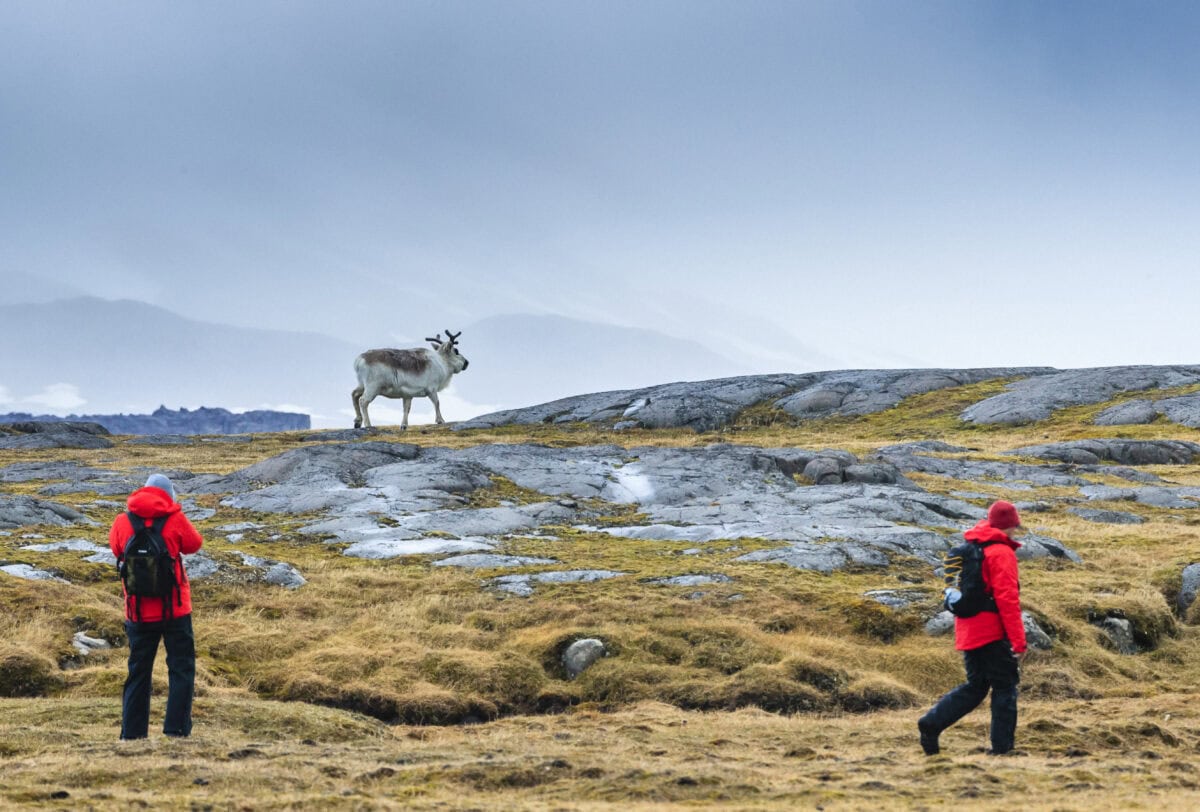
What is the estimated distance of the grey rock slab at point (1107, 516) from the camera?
37.2m

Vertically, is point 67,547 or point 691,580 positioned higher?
point 67,547

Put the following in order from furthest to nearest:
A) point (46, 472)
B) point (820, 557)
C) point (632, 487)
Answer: point (46, 472) < point (632, 487) < point (820, 557)

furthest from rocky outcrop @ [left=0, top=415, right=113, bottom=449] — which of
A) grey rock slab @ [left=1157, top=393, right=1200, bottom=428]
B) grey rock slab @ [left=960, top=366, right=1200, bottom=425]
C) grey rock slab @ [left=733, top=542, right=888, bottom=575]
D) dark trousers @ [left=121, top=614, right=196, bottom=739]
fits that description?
grey rock slab @ [left=1157, top=393, right=1200, bottom=428]

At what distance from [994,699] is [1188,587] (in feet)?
52.7

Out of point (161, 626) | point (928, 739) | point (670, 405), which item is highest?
point (670, 405)

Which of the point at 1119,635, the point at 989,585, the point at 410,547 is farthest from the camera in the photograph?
the point at 410,547

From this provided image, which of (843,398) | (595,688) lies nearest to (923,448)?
(843,398)

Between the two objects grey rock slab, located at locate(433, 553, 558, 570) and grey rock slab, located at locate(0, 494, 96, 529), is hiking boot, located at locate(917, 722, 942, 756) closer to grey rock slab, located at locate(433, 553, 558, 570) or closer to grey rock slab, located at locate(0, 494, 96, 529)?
grey rock slab, located at locate(433, 553, 558, 570)

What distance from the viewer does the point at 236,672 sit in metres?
19.0

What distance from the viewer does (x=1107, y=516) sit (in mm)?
37625

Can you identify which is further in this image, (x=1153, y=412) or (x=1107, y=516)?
(x=1153, y=412)

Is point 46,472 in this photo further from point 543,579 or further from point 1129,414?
point 1129,414

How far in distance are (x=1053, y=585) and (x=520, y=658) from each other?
13.8 metres

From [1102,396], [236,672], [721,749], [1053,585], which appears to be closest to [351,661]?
[236,672]
